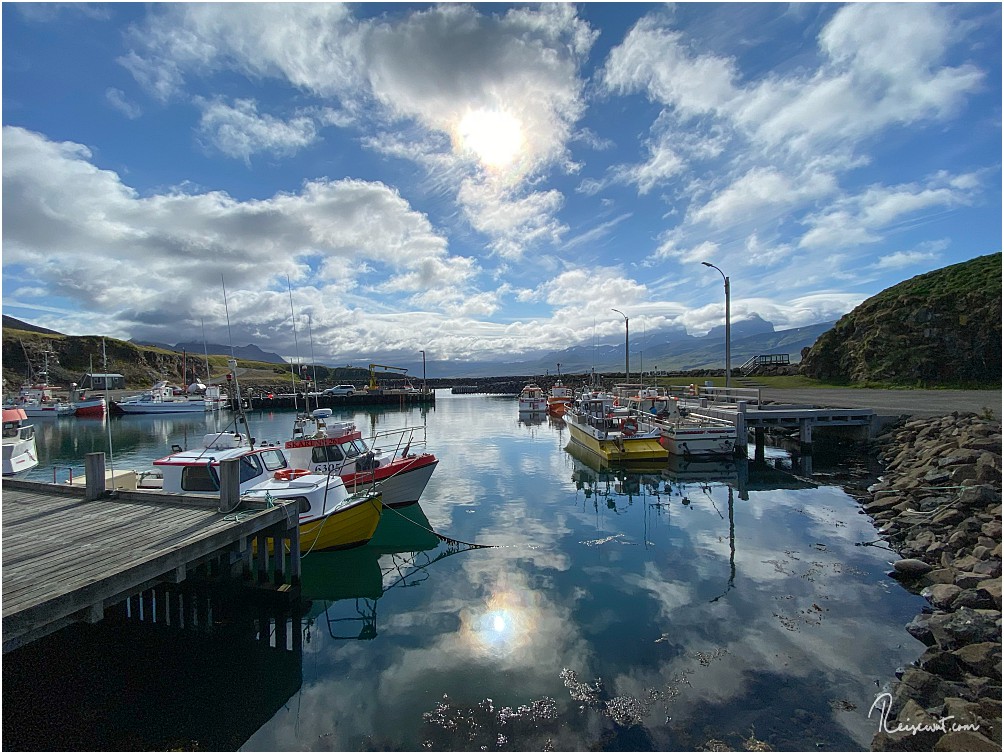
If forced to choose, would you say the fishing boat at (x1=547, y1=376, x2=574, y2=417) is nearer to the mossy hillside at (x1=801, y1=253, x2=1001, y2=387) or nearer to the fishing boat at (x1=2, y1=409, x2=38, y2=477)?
the mossy hillside at (x1=801, y1=253, x2=1001, y2=387)

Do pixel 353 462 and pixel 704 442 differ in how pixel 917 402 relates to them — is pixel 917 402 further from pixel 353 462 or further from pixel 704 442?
pixel 353 462

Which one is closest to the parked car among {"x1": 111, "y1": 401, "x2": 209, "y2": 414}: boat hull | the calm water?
{"x1": 111, "y1": 401, "x2": 209, "y2": 414}: boat hull

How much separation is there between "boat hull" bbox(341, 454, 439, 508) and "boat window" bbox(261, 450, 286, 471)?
2.56 m

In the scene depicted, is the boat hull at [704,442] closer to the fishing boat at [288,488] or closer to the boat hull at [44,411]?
the fishing boat at [288,488]

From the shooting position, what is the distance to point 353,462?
18.6 metres

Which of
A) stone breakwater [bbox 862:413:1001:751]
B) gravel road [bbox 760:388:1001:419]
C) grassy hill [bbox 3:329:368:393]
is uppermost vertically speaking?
grassy hill [bbox 3:329:368:393]

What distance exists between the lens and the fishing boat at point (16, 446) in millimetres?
24609

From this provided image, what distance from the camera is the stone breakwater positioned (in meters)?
6.68

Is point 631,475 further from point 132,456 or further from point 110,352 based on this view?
point 110,352

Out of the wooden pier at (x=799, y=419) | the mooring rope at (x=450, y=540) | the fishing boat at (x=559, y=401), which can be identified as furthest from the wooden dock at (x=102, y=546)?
the fishing boat at (x=559, y=401)

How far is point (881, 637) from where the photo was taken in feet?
31.9

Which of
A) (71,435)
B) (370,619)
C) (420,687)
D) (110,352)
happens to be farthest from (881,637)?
(110,352)

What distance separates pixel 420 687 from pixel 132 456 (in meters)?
40.8

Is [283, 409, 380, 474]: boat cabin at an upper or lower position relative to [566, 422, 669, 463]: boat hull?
upper
